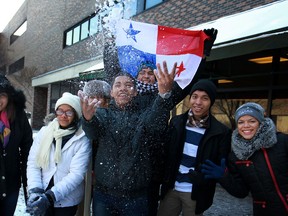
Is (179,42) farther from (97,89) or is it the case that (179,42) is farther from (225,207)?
(225,207)

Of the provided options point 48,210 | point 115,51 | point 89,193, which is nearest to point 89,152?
point 89,193

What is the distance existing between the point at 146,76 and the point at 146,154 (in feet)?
2.32

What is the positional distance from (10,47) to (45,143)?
1264 inches

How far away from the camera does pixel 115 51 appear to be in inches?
126

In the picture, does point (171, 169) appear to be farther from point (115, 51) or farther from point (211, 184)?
point (115, 51)

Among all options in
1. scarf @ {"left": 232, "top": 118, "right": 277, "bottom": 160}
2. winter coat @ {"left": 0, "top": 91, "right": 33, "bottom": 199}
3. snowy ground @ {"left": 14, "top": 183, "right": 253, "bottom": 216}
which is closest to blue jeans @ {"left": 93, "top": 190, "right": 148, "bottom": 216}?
scarf @ {"left": 232, "top": 118, "right": 277, "bottom": 160}

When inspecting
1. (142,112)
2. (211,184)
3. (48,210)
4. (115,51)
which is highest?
(115,51)

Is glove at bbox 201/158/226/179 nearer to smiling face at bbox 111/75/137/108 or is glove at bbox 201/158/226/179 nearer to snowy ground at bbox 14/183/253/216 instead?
smiling face at bbox 111/75/137/108

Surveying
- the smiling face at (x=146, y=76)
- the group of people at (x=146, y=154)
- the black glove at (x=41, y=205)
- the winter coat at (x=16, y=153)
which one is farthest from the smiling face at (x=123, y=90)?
the winter coat at (x=16, y=153)

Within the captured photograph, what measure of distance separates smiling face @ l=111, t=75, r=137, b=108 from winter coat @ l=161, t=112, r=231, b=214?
0.44 meters

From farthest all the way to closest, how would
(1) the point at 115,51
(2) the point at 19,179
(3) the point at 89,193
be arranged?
(1) the point at 115,51 → (2) the point at 19,179 → (3) the point at 89,193

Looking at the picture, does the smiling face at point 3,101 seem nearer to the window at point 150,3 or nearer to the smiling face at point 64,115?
the smiling face at point 64,115

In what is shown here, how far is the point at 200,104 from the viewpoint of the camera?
2467mm

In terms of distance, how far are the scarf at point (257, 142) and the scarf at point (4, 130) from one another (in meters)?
1.96
